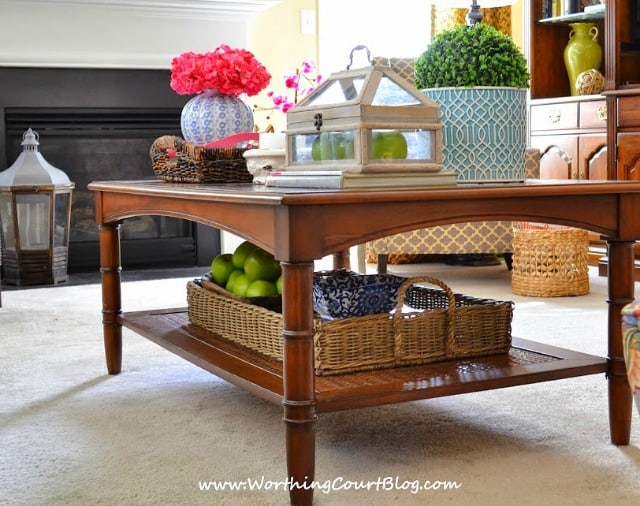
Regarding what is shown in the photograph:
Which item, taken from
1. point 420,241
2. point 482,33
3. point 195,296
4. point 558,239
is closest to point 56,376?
point 195,296

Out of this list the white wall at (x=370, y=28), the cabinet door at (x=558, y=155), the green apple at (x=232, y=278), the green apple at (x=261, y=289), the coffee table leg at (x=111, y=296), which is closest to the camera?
the green apple at (x=261, y=289)

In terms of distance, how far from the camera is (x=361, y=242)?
1576 mm

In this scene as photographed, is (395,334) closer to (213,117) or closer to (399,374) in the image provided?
(399,374)

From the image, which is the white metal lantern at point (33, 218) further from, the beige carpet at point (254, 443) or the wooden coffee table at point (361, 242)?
the wooden coffee table at point (361, 242)

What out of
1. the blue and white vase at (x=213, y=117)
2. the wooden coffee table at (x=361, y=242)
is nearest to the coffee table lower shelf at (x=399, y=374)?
the wooden coffee table at (x=361, y=242)

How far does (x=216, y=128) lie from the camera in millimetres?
2602

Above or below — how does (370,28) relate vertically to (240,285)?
above

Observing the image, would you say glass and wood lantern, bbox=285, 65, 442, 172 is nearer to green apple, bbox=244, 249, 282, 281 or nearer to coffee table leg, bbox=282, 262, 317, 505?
coffee table leg, bbox=282, 262, 317, 505

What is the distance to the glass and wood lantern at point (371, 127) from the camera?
1.71 meters

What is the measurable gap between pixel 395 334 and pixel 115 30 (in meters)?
3.08

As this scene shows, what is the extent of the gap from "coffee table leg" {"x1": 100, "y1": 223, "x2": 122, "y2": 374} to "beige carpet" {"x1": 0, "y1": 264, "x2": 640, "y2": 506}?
0.06 m

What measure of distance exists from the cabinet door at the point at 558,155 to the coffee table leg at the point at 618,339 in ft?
9.04

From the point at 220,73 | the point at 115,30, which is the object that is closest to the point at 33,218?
the point at 115,30

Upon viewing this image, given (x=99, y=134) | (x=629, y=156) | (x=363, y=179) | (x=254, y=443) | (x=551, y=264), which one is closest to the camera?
(x=363, y=179)
